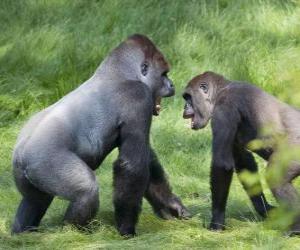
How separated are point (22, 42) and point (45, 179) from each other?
4242 mm

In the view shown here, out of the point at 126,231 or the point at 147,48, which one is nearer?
the point at 126,231

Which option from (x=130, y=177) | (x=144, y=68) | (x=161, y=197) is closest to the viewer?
(x=130, y=177)

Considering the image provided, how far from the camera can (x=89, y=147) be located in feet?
14.2

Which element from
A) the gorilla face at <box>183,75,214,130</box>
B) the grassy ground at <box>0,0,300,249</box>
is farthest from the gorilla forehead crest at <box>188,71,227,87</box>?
the grassy ground at <box>0,0,300,249</box>

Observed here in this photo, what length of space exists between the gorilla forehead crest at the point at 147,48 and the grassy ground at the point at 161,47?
4.27 ft

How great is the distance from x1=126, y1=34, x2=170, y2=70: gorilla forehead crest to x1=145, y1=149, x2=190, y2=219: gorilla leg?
1.94ft

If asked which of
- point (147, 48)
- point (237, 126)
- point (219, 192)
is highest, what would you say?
point (147, 48)

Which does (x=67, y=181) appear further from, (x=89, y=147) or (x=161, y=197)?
Answer: (x=161, y=197)

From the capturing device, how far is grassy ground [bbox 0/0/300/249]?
22.1 ft

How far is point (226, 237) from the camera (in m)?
4.32

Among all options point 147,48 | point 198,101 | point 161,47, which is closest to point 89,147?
point 147,48

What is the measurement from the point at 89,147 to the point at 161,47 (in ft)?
12.6

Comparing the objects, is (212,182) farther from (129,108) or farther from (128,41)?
(128,41)

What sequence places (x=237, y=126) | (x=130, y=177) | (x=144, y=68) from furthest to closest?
(x=144, y=68)
(x=237, y=126)
(x=130, y=177)
